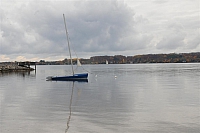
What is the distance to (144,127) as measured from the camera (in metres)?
20.4

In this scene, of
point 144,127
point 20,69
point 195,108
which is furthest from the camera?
point 20,69

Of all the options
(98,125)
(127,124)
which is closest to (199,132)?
(127,124)

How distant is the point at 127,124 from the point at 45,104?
1339 centimetres

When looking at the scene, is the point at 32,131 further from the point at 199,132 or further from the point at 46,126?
the point at 199,132

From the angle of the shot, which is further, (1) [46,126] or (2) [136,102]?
(2) [136,102]

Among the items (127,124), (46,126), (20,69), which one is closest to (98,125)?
(127,124)

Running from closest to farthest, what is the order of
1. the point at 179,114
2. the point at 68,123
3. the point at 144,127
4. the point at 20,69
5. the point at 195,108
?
1. the point at 144,127
2. the point at 68,123
3. the point at 179,114
4. the point at 195,108
5. the point at 20,69

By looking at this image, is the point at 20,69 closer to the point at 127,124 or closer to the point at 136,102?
the point at 136,102

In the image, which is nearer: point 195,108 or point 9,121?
point 9,121

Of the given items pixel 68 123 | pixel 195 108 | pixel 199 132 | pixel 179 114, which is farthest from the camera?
pixel 195 108

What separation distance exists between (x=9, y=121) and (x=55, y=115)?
406 centimetres

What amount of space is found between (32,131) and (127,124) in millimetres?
7033

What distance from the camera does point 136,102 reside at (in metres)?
32.1

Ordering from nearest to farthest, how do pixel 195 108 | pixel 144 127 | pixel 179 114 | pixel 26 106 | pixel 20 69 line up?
pixel 144 127 < pixel 179 114 < pixel 195 108 < pixel 26 106 < pixel 20 69
